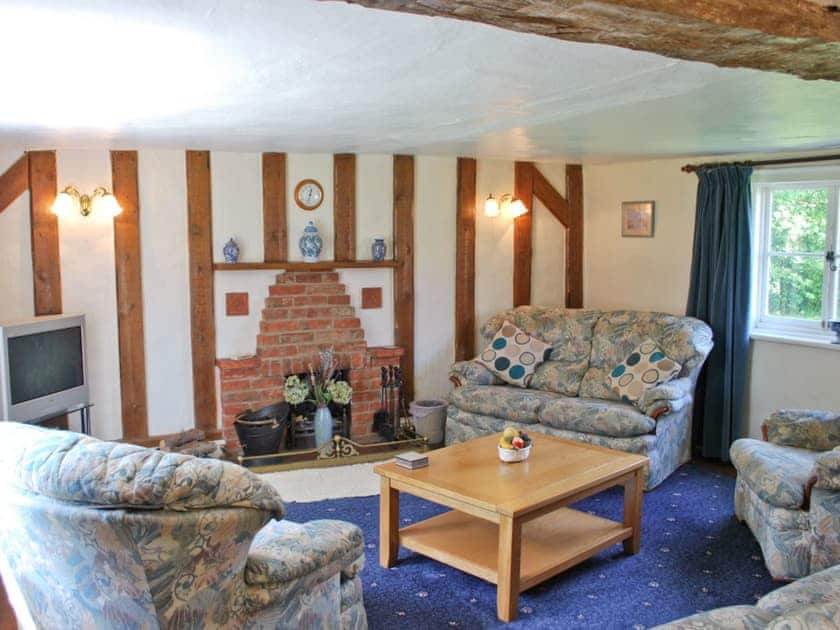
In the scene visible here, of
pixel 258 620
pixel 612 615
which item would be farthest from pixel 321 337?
pixel 258 620

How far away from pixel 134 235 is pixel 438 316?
245 cm

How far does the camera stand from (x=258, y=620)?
2.40 meters

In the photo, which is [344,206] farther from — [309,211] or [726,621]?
[726,621]

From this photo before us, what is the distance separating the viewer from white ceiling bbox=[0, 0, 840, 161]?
2.12m

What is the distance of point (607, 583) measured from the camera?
11.8ft

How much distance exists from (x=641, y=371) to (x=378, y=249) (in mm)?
2191

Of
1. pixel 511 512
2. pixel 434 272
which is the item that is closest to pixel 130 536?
pixel 511 512

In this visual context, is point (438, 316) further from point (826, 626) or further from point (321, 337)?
A: point (826, 626)

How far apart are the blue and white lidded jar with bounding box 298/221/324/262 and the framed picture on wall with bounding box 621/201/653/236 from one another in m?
2.54

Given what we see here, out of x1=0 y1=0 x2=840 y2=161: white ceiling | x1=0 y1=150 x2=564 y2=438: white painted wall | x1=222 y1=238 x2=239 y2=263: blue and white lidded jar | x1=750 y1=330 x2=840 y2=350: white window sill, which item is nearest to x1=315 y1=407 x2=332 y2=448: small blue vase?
x1=0 y1=150 x2=564 y2=438: white painted wall

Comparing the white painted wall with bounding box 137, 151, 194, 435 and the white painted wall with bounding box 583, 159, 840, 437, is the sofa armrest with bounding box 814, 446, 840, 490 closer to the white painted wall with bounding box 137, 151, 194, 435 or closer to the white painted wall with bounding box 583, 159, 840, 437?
the white painted wall with bounding box 583, 159, 840, 437

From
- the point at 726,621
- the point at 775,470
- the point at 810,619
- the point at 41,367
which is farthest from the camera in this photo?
the point at 41,367

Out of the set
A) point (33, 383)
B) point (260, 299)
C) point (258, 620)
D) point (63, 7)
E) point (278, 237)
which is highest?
point (63, 7)

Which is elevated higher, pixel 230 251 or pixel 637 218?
pixel 637 218
